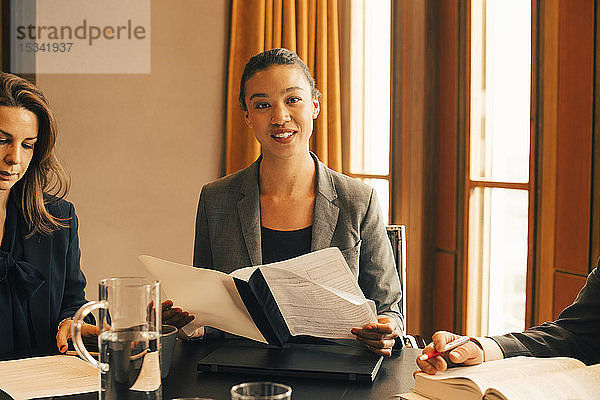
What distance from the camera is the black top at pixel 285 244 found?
2.03 meters

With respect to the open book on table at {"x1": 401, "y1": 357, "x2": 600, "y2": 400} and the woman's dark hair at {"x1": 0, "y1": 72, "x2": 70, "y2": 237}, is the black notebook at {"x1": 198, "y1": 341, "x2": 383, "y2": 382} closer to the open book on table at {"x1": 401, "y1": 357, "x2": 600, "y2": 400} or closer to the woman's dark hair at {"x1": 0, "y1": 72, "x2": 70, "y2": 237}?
the open book on table at {"x1": 401, "y1": 357, "x2": 600, "y2": 400}

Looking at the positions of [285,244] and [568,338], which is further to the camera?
[285,244]

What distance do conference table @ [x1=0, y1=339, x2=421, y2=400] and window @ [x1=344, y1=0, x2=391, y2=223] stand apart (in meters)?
1.88

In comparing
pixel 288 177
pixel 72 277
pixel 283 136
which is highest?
pixel 283 136

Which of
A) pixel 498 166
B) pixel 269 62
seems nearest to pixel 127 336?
pixel 269 62

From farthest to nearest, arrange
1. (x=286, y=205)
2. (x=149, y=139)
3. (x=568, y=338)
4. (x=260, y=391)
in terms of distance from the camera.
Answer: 1. (x=149, y=139)
2. (x=286, y=205)
3. (x=568, y=338)
4. (x=260, y=391)

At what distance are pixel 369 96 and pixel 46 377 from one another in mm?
2322

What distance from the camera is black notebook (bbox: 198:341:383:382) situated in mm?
1336

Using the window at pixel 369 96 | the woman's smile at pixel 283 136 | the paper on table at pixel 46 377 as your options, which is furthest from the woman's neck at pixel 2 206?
the window at pixel 369 96

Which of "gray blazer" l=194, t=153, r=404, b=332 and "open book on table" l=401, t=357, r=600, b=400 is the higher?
"gray blazer" l=194, t=153, r=404, b=332

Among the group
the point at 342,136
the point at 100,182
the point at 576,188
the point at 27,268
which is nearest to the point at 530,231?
the point at 576,188

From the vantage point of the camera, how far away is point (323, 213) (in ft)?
6.66

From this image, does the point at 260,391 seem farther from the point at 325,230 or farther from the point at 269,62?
the point at 269,62

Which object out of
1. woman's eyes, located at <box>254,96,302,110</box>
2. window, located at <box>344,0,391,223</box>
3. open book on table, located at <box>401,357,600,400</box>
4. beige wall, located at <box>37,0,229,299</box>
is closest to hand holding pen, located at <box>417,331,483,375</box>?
open book on table, located at <box>401,357,600,400</box>
